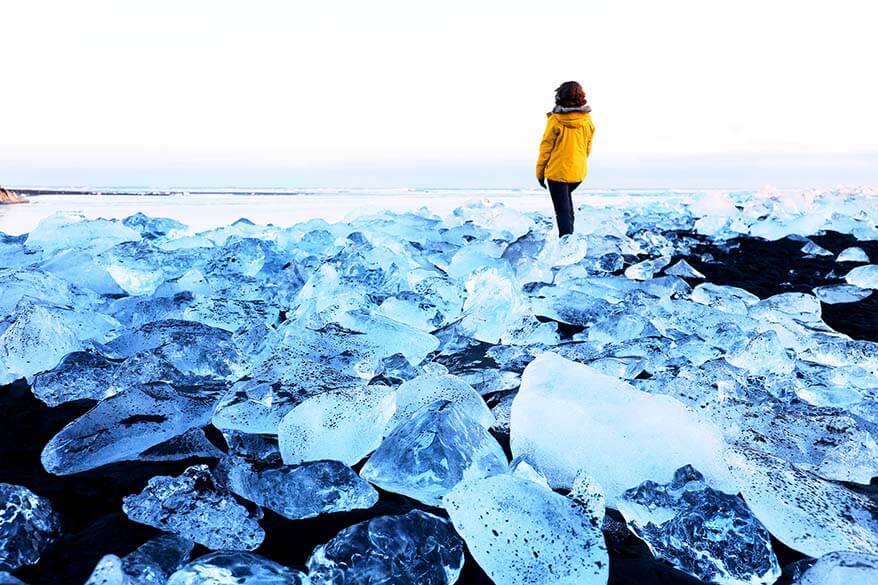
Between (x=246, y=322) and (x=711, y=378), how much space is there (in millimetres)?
1539

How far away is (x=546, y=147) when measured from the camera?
454cm

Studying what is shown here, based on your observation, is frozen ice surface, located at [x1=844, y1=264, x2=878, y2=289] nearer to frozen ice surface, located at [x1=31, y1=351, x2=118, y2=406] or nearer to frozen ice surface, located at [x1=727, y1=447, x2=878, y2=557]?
frozen ice surface, located at [x1=727, y1=447, x2=878, y2=557]

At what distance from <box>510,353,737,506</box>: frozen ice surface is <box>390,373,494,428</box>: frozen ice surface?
134 mm

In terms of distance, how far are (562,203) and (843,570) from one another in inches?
161

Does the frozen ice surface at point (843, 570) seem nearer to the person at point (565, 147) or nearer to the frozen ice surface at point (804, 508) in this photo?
the frozen ice surface at point (804, 508)

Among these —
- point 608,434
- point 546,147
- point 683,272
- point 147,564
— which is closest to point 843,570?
point 608,434

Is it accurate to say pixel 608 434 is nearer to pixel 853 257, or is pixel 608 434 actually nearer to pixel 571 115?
pixel 571 115

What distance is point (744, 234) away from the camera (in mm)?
5742

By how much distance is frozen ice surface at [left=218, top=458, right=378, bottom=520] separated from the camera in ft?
3.08

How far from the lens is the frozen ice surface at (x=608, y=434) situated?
100cm

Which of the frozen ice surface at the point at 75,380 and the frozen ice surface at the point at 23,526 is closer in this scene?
the frozen ice surface at the point at 23,526

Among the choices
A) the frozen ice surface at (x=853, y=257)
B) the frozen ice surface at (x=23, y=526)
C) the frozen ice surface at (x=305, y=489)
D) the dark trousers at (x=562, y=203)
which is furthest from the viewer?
the dark trousers at (x=562, y=203)

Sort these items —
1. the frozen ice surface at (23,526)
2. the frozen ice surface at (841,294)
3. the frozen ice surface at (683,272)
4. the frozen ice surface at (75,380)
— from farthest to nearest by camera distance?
the frozen ice surface at (683,272) → the frozen ice surface at (841,294) → the frozen ice surface at (75,380) → the frozen ice surface at (23,526)

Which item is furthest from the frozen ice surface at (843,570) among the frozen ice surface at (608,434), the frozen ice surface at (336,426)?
the frozen ice surface at (336,426)
